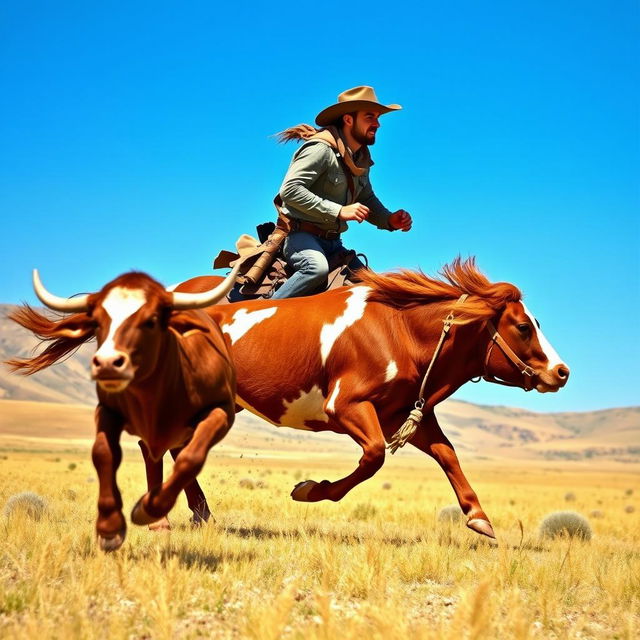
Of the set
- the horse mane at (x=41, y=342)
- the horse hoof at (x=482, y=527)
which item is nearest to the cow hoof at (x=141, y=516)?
the horse mane at (x=41, y=342)

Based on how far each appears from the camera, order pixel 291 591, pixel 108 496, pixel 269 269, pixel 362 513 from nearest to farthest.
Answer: pixel 291 591 → pixel 108 496 → pixel 269 269 → pixel 362 513

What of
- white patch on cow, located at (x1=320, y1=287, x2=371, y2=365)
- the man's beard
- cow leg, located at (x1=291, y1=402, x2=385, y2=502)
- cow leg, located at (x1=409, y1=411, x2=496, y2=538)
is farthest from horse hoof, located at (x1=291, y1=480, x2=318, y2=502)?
the man's beard

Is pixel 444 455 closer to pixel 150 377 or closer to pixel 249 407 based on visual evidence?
pixel 249 407

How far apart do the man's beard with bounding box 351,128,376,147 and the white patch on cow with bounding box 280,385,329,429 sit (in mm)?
2680

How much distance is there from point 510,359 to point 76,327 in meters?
4.05

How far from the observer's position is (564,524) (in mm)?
11711

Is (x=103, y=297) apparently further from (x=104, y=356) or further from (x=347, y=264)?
(x=347, y=264)

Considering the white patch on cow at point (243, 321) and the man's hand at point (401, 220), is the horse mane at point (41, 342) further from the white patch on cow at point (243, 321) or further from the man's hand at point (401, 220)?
the man's hand at point (401, 220)

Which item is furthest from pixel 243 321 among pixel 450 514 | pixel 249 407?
Answer: pixel 450 514

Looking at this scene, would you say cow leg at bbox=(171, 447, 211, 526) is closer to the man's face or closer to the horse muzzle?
the horse muzzle

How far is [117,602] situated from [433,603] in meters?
1.88

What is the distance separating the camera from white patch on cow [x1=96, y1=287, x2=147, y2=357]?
4.48 metres

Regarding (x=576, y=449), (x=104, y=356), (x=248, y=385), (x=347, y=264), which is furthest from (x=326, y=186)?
(x=576, y=449)

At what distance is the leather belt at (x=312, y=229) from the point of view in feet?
26.8
